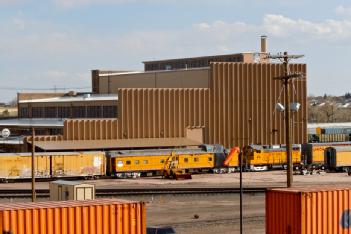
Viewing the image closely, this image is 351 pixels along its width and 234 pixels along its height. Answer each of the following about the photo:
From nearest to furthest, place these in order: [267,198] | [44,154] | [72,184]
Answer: [267,198] → [72,184] → [44,154]

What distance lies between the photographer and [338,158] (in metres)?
76.4

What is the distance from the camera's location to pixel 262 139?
84688mm

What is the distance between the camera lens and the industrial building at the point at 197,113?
74.4 metres

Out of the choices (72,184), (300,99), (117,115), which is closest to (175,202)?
(72,184)

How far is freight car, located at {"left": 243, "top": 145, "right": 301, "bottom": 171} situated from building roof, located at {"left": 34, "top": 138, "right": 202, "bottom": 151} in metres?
7.76

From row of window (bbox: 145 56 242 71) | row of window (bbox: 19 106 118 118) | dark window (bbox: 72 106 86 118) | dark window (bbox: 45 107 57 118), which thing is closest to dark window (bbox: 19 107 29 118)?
row of window (bbox: 19 106 118 118)

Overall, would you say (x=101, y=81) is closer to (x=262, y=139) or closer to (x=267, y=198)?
(x=262, y=139)

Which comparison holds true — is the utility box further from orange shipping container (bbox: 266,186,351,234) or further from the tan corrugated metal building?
the tan corrugated metal building

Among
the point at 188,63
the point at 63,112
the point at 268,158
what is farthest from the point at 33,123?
the point at 188,63

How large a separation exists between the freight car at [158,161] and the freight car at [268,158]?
15.5ft

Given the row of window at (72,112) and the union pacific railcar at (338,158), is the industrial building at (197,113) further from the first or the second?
the union pacific railcar at (338,158)

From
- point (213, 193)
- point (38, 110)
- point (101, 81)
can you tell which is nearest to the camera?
point (213, 193)

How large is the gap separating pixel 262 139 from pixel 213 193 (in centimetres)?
3424

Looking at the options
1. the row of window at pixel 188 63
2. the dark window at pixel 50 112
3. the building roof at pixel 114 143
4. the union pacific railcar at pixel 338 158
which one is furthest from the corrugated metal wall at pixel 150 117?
the row of window at pixel 188 63
